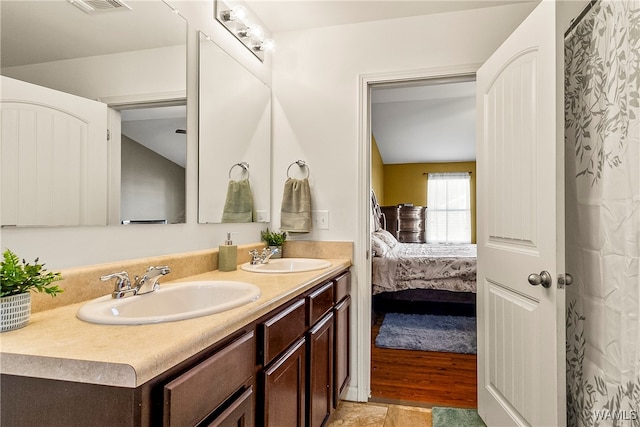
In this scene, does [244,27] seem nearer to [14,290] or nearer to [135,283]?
[135,283]

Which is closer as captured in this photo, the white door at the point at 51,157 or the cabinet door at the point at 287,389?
the white door at the point at 51,157

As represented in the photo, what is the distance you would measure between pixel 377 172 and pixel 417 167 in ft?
3.32

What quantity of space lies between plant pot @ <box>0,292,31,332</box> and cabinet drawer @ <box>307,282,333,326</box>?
0.93 m

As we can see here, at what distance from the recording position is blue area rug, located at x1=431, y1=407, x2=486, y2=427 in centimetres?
198

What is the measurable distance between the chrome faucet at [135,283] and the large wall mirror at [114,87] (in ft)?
0.78

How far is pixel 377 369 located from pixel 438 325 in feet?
3.72

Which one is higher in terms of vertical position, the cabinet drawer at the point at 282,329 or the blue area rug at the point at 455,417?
the cabinet drawer at the point at 282,329

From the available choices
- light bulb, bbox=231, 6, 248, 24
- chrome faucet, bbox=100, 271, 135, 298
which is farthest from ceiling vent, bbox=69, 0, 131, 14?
chrome faucet, bbox=100, 271, 135, 298

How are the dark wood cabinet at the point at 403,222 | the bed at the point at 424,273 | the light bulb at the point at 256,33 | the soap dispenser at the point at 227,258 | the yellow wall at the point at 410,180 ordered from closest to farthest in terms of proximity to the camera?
1. the soap dispenser at the point at 227,258
2. the light bulb at the point at 256,33
3. the bed at the point at 424,273
4. the dark wood cabinet at the point at 403,222
5. the yellow wall at the point at 410,180

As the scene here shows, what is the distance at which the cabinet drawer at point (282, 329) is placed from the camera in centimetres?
113

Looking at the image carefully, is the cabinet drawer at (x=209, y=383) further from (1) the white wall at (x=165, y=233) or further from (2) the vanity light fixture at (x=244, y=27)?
(2) the vanity light fixture at (x=244, y=27)

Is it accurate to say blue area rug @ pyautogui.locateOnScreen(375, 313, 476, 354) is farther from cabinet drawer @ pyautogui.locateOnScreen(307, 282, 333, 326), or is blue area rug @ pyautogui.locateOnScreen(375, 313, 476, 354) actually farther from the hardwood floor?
cabinet drawer @ pyautogui.locateOnScreen(307, 282, 333, 326)

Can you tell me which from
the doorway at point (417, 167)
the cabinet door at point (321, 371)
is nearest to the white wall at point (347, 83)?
the doorway at point (417, 167)

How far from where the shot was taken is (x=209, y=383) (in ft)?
2.72
